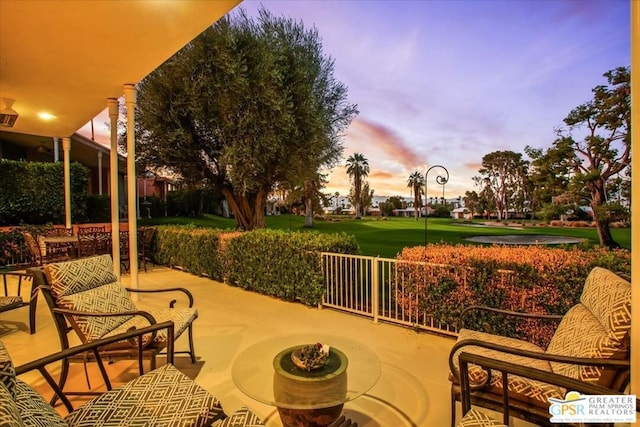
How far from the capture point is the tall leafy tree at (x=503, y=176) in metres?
16.3

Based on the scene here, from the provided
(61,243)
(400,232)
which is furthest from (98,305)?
(400,232)

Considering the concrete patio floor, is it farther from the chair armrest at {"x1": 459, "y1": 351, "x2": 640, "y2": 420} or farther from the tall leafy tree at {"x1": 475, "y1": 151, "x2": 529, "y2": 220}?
the tall leafy tree at {"x1": 475, "y1": 151, "x2": 529, "y2": 220}

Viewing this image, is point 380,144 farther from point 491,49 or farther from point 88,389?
point 88,389

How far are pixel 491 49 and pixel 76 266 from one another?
8.93 metres

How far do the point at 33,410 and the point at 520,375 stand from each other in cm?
213

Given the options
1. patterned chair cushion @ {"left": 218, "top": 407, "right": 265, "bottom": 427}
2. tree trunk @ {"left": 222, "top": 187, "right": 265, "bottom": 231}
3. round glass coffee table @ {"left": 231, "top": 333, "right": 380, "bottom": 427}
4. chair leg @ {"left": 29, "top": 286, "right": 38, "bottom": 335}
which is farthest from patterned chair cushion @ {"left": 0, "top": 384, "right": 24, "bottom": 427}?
tree trunk @ {"left": 222, "top": 187, "right": 265, "bottom": 231}

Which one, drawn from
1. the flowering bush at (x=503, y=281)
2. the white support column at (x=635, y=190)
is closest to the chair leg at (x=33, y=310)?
the flowering bush at (x=503, y=281)

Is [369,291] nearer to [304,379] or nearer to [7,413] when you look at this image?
[304,379]

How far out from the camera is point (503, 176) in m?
17.5

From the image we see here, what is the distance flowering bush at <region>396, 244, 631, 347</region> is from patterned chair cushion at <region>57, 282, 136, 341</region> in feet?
9.90

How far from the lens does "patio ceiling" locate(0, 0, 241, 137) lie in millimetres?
3264

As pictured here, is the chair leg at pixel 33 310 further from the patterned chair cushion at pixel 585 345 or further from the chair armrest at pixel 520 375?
the patterned chair cushion at pixel 585 345

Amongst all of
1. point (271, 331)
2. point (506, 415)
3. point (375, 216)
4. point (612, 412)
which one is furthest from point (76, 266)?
point (375, 216)

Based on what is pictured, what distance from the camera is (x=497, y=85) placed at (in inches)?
363
